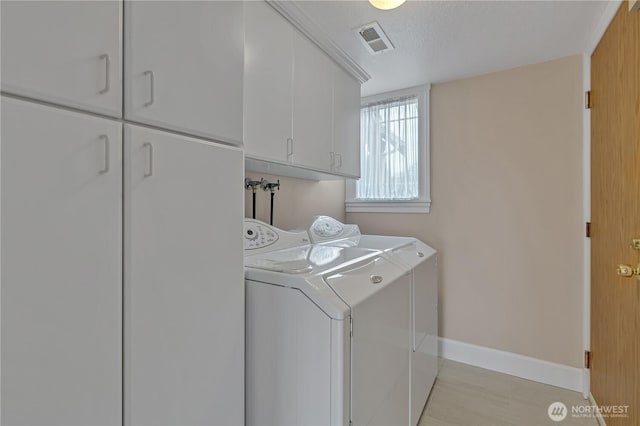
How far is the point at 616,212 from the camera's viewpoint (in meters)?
1.55

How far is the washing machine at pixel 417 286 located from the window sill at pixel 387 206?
1.79 feet

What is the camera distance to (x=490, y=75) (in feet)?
8.08

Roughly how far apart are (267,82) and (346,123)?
0.88m

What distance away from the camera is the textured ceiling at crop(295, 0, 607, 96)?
5.43 ft

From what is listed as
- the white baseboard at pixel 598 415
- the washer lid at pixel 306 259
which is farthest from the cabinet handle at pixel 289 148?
the white baseboard at pixel 598 415

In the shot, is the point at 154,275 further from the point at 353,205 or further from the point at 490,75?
the point at 490,75

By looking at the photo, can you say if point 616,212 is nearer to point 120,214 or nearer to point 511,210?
point 511,210

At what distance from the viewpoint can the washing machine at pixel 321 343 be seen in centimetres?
103

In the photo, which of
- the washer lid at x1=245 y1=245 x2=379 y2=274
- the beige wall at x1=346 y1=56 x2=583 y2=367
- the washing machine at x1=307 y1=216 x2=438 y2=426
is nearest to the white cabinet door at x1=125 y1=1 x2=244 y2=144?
the washer lid at x1=245 y1=245 x2=379 y2=274

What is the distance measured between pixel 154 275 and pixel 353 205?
2404 millimetres

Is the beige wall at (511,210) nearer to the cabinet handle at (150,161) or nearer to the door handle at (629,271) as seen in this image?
the door handle at (629,271)

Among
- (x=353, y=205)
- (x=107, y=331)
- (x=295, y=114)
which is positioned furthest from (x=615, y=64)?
(x=107, y=331)

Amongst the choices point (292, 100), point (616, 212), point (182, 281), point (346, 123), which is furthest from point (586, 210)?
point (182, 281)

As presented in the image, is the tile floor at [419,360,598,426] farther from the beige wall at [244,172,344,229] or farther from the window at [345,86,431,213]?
the beige wall at [244,172,344,229]
